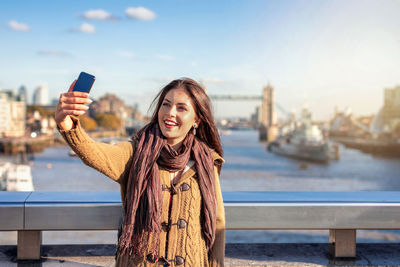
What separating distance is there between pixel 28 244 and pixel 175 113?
3.50ft

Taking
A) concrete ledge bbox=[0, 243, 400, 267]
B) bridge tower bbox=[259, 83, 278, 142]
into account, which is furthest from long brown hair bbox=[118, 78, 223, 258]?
bridge tower bbox=[259, 83, 278, 142]

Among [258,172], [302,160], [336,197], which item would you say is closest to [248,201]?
[336,197]

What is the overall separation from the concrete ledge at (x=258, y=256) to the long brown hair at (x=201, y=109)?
2.57ft

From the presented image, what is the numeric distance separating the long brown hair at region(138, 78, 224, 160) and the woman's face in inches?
0.8

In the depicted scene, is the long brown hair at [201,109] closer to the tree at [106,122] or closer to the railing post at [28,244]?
the railing post at [28,244]

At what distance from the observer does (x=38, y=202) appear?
74.4 inches

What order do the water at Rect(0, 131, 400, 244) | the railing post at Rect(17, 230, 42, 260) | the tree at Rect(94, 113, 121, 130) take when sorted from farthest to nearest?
the tree at Rect(94, 113, 121, 130)
the water at Rect(0, 131, 400, 244)
the railing post at Rect(17, 230, 42, 260)

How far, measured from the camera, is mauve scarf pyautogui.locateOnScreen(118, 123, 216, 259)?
1.37 metres

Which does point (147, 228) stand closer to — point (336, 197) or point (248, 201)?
point (248, 201)

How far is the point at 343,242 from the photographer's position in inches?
82.2

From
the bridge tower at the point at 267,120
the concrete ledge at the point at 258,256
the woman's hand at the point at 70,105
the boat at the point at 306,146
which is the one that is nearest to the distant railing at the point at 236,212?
the concrete ledge at the point at 258,256

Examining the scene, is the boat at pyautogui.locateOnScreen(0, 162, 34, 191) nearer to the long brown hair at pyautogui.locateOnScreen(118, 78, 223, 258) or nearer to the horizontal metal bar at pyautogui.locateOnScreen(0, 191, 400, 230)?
the horizontal metal bar at pyautogui.locateOnScreen(0, 191, 400, 230)

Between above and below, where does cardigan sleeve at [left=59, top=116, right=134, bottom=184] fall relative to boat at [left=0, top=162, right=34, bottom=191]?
above

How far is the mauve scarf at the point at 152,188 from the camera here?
137 centimetres
